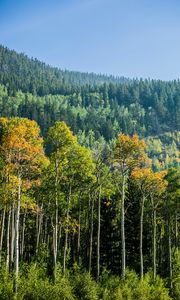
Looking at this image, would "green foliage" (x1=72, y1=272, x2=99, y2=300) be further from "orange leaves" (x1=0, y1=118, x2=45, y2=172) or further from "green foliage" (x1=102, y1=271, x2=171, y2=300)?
"orange leaves" (x1=0, y1=118, x2=45, y2=172)

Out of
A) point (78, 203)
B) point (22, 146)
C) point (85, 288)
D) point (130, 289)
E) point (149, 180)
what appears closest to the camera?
point (22, 146)

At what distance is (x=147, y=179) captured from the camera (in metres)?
39.6

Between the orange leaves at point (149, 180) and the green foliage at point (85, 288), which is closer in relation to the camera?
the green foliage at point (85, 288)

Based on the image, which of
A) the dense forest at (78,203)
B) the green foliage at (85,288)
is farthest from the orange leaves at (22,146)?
the green foliage at (85,288)

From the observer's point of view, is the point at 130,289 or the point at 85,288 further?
the point at 130,289

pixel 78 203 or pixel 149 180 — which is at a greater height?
pixel 149 180

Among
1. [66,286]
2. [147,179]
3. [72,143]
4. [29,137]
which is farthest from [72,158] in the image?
[66,286]

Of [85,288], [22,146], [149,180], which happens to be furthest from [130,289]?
[22,146]

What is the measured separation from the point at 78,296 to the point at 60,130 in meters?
13.1

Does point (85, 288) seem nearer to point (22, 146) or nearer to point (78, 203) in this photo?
point (22, 146)

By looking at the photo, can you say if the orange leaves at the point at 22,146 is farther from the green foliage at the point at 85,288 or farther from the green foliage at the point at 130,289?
the green foliage at the point at 130,289

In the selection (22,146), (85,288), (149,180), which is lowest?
(85,288)

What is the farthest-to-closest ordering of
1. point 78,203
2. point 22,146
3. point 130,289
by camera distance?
point 78,203
point 130,289
point 22,146

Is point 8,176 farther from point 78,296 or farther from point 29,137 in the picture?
point 78,296
